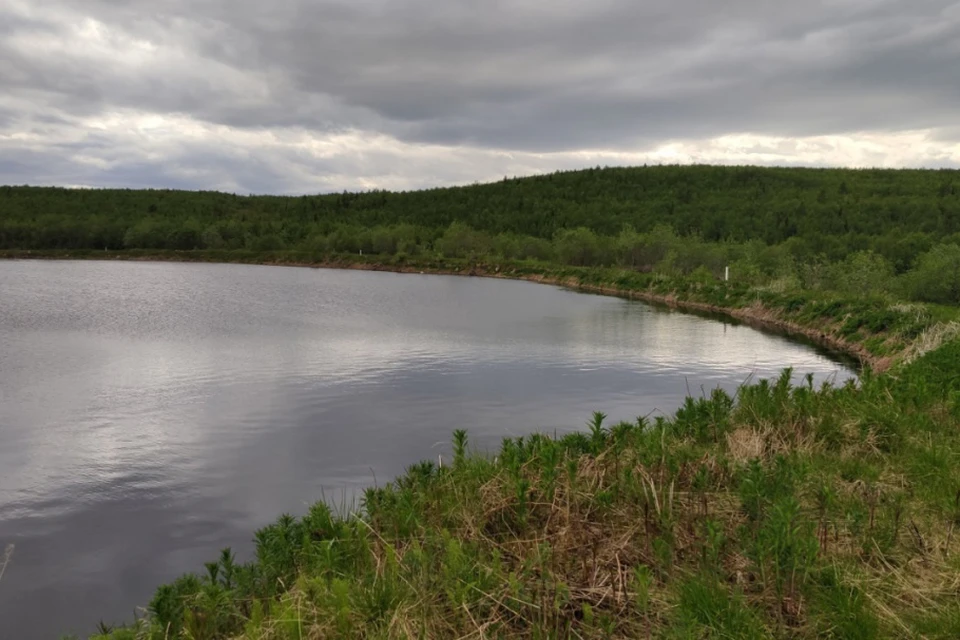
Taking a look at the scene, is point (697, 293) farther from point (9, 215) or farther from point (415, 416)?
point (9, 215)

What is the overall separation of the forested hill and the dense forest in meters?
0.34

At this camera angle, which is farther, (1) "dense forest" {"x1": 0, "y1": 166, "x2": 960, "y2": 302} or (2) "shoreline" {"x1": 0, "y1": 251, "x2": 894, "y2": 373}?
(1) "dense forest" {"x1": 0, "y1": 166, "x2": 960, "y2": 302}

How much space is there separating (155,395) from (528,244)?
3155 inches

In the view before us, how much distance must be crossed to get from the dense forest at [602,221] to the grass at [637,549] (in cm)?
3682

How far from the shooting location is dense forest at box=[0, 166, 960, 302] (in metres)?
77.3

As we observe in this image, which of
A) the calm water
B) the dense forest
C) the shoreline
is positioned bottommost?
the calm water

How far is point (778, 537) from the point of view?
19.2ft

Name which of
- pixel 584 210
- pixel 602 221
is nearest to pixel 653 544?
pixel 602 221

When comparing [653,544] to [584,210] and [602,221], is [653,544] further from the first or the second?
[584,210]

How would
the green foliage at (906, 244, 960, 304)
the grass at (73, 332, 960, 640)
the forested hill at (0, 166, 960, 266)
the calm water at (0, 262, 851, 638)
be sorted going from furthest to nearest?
the forested hill at (0, 166, 960, 266) → the green foliage at (906, 244, 960, 304) → the calm water at (0, 262, 851, 638) → the grass at (73, 332, 960, 640)

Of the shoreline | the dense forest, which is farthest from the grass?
the dense forest

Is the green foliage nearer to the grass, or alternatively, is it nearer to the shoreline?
the shoreline

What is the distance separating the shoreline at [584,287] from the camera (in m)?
31.7

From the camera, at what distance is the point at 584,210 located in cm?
13312
